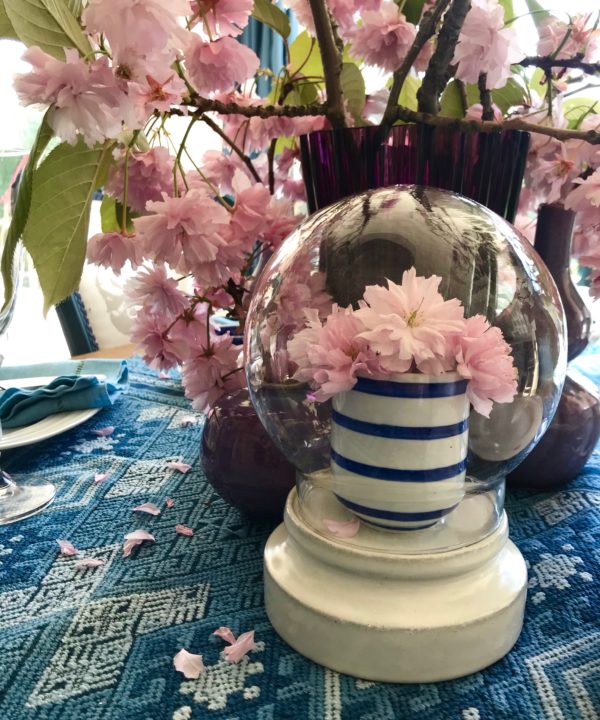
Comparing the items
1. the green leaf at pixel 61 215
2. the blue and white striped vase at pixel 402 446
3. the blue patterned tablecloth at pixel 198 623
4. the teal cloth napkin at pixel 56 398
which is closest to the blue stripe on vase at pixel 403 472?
the blue and white striped vase at pixel 402 446

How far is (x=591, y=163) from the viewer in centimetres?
43


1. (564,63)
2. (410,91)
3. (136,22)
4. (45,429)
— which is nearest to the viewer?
(136,22)

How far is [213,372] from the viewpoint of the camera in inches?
18.7

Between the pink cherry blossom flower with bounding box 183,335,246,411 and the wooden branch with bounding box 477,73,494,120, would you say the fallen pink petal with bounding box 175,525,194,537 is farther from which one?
the wooden branch with bounding box 477,73,494,120

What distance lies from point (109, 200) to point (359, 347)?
0.25 meters

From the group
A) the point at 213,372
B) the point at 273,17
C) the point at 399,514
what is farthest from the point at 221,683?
the point at 273,17

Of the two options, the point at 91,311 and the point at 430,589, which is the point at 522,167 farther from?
the point at 91,311

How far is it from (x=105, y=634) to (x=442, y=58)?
0.39m

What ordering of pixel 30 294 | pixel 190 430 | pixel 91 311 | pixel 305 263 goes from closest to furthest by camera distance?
pixel 305 263 < pixel 190 430 < pixel 91 311 < pixel 30 294

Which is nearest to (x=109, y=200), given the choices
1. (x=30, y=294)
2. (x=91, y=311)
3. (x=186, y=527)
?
(x=186, y=527)


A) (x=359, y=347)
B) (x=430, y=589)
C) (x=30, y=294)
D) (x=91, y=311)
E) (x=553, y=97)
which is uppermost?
(x=553, y=97)

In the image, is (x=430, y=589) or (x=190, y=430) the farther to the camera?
(x=190, y=430)

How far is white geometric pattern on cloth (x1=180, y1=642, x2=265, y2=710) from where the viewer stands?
0.30 m

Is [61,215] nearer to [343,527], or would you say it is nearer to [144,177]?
[144,177]
